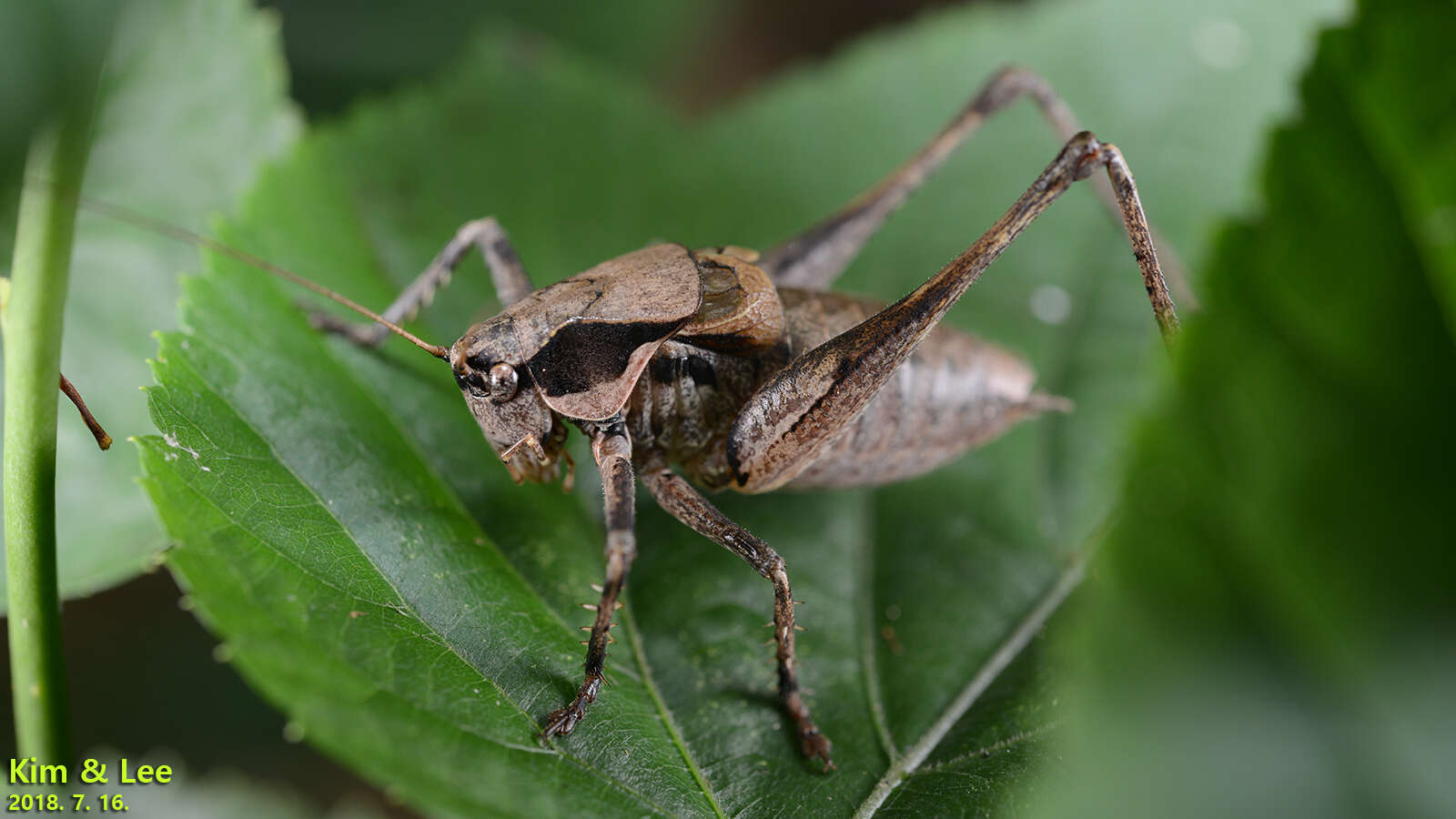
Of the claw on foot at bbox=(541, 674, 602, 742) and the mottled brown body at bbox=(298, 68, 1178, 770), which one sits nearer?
the claw on foot at bbox=(541, 674, 602, 742)

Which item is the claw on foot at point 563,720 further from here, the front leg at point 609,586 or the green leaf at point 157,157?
the green leaf at point 157,157

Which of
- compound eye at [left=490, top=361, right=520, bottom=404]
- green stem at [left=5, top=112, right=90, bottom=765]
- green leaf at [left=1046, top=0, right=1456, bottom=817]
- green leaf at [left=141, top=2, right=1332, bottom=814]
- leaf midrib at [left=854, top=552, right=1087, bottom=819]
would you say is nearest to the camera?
green leaf at [left=1046, top=0, right=1456, bottom=817]

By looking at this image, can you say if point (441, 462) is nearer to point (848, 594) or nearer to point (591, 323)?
point (591, 323)

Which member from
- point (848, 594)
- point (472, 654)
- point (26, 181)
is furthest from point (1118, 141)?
point (26, 181)

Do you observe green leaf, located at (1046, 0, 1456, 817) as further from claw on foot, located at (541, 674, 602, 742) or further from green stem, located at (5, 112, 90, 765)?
green stem, located at (5, 112, 90, 765)

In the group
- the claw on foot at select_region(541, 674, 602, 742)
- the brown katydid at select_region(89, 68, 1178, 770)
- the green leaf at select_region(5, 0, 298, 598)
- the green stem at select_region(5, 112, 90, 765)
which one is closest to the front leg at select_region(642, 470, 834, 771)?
the brown katydid at select_region(89, 68, 1178, 770)
